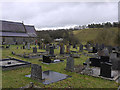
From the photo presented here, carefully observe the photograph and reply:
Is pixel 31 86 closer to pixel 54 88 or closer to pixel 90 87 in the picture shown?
pixel 54 88

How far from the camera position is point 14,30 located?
44531 mm

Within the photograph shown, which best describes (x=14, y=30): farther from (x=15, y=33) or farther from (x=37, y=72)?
(x=37, y=72)

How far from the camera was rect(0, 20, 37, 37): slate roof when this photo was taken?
4148 cm

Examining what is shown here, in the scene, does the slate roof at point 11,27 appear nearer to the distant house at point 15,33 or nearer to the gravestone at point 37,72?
the distant house at point 15,33

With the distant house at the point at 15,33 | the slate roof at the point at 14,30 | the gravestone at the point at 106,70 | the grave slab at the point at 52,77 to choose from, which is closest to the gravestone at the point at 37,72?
the grave slab at the point at 52,77

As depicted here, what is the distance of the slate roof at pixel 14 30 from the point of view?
4148 centimetres

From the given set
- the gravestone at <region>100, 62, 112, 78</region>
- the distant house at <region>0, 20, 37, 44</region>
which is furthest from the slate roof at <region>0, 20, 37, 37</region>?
the gravestone at <region>100, 62, 112, 78</region>

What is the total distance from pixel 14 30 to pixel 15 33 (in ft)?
4.72

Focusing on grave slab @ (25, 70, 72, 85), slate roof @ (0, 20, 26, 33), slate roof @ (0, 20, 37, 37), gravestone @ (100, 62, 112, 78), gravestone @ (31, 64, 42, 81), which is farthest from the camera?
slate roof @ (0, 20, 26, 33)

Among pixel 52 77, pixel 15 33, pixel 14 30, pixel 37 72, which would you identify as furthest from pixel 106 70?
pixel 14 30

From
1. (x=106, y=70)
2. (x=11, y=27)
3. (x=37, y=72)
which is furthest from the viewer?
(x=11, y=27)

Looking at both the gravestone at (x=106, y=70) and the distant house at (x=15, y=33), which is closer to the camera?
the gravestone at (x=106, y=70)

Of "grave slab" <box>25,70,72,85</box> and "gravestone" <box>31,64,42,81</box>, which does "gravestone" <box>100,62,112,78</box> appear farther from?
"gravestone" <box>31,64,42,81</box>

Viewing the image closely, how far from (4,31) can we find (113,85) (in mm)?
42938
